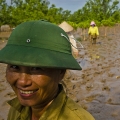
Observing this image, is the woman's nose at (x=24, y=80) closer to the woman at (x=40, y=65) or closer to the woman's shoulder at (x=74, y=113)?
the woman at (x=40, y=65)

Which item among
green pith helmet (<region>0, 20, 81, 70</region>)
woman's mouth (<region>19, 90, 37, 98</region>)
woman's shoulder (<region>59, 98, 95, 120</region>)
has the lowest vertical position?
woman's shoulder (<region>59, 98, 95, 120</region>)

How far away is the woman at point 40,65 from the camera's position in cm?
111

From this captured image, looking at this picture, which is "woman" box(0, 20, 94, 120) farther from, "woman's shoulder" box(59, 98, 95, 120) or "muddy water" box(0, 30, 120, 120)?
"muddy water" box(0, 30, 120, 120)

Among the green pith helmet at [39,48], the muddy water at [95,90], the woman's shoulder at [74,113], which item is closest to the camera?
the green pith helmet at [39,48]

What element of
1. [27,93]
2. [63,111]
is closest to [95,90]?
[63,111]

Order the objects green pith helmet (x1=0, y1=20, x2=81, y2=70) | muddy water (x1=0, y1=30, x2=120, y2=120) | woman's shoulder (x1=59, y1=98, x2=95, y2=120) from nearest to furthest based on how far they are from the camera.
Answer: green pith helmet (x1=0, y1=20, x2=81, y2=70)
woman's shoulder (x1=59, y1=98, x2=95, y2=120)
muddy water (x1=0, y1=30, x2=120, y2=120)

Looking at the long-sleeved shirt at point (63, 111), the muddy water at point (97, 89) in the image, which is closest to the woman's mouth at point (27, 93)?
the long-sleeved shirt at point (63, 111)

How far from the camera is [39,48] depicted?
1142 mm

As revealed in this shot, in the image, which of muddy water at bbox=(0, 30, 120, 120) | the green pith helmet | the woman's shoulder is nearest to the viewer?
the green pith helmet

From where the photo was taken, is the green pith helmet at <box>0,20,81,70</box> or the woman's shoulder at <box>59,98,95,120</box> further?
the woman's shoulder at <box>59,98,95,120</box>

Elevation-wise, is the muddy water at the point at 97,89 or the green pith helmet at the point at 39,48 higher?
the green pith helmet at the point at 39,48

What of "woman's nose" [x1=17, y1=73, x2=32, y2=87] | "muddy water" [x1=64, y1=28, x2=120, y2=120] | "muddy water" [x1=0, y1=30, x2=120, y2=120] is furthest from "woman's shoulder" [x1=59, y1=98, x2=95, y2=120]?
"muddy water" [x1=64, y1=28, x2=120, y2=120]

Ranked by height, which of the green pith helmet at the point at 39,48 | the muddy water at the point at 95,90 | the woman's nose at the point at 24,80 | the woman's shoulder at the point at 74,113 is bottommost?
the muddy water at the point at 95,90

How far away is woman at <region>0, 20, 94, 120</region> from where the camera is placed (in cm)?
111
